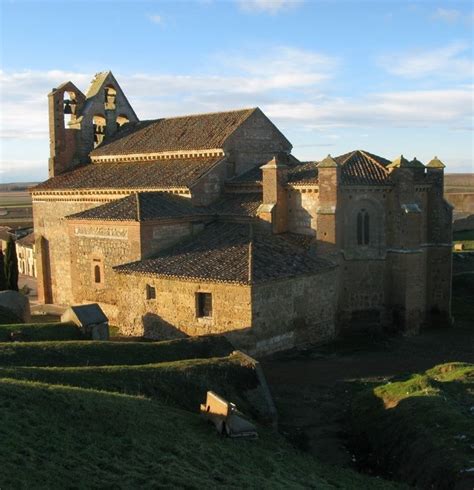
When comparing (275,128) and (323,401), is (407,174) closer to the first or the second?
(275,128)

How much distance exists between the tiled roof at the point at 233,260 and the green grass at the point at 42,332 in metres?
3.54

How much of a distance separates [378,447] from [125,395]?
632cm

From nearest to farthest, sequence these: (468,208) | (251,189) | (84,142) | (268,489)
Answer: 1. (268,489)
2. (251,189)
3. (84,142)
4. (468,208)

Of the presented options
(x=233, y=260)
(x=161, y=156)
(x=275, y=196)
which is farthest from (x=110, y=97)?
(x=233, y=260)

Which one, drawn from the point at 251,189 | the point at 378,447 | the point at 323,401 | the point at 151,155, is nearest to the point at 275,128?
the point at 251,189

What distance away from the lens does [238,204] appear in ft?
93.0

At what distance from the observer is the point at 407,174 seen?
2625 centimetres

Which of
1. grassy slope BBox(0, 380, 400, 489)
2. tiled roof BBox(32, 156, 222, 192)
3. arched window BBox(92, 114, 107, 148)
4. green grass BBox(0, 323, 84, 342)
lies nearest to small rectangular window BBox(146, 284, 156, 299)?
green grass BBox(0, 323, 84, 342)

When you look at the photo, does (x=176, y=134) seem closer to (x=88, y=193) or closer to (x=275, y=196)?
(x=88, y=193)

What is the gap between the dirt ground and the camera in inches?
642

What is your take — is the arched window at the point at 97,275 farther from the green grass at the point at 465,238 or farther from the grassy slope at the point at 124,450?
the green grass at the point at 465,238

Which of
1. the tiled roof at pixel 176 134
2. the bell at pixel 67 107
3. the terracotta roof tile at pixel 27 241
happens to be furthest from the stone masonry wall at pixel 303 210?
the terracotta roof tile at pixel 27 241

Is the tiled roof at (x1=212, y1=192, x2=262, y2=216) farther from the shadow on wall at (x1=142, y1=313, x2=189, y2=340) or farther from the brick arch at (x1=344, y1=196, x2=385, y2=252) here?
the shadow on wall at (x1=142, y1=313, x2=189, y2=340)

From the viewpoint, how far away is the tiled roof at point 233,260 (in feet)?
74.7
